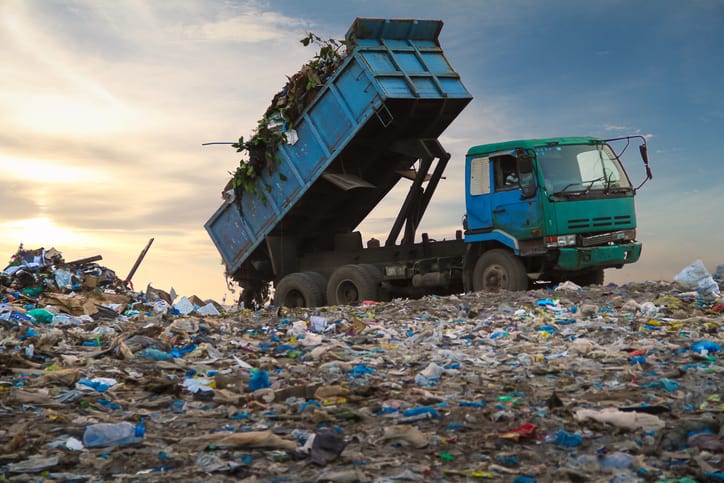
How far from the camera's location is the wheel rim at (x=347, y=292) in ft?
39.5

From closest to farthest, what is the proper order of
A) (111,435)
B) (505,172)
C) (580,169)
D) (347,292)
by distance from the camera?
(111,435), (580,169), (505,172), (347,292)

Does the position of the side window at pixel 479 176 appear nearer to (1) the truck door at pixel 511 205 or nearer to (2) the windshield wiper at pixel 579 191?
(1) the truck door at pixel 511 205

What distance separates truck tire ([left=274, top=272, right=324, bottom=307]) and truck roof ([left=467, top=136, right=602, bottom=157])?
3.70 meters

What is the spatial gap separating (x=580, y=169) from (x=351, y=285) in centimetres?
418

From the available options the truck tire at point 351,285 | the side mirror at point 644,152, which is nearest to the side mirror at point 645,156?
the side mirror at point 644,152

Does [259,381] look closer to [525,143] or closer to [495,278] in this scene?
[495,278]

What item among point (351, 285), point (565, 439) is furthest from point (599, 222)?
point (565, 439)

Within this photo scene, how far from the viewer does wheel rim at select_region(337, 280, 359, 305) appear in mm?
12031

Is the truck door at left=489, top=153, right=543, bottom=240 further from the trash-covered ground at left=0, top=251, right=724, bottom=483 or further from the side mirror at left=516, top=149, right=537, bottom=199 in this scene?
the trash-covered ground at left=0, top=251, right=724, bottom=483

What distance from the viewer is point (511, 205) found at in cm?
1002

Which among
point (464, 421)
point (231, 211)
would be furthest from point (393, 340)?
point (231, 211)

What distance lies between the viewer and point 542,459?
3725 millimetres

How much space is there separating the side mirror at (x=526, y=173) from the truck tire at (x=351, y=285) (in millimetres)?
3034

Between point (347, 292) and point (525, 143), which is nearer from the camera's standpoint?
point (525, 143)
